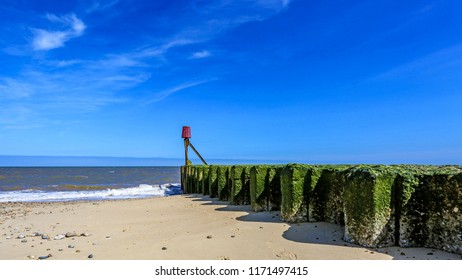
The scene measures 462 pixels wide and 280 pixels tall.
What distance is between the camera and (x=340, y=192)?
659 cm

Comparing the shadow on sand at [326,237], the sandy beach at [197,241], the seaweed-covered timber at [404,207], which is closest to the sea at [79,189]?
the sandy beach at [197,241]

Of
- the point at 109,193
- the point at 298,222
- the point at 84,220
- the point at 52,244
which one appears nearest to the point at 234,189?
the point at 298,222

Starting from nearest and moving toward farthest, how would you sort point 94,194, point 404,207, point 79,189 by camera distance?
point 404,207, point 94,194, point 79,189

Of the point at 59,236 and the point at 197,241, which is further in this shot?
the point at 59,236

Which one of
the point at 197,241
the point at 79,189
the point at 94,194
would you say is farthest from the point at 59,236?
the point at 79,189

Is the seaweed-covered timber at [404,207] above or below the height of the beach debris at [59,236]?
above

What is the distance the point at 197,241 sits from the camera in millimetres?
6465

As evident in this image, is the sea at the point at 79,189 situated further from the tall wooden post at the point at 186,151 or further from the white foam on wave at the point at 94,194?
the tall wooden post at the point at 186,151

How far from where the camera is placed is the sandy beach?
17.6 feet

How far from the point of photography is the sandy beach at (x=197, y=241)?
17.6 feet

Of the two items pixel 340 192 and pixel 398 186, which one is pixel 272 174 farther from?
pixel 398 186

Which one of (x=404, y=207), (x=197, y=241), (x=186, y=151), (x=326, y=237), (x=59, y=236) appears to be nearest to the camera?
(x=404, y=207)

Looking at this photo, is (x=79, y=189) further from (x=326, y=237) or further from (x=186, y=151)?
(x=326, y=237)
